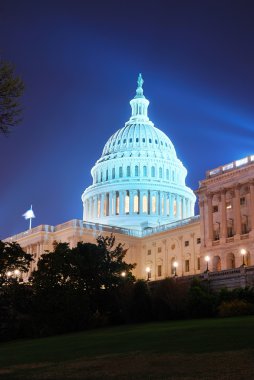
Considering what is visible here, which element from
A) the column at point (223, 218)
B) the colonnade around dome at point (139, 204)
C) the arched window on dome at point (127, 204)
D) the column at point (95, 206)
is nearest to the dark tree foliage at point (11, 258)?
the column at point (223, 218)

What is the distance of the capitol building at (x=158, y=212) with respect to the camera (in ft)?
278

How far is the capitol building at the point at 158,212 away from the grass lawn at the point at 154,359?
27018mm

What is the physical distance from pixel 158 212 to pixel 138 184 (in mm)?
8233

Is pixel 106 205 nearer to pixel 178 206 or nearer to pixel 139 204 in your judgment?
pixel 139 204

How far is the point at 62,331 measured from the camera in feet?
172

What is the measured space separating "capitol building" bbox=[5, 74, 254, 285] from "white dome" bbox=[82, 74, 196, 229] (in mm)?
237

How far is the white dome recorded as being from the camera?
447 feet

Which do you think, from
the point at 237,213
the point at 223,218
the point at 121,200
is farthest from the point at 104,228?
the point at 237,213

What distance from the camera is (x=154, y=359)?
23.7 metres

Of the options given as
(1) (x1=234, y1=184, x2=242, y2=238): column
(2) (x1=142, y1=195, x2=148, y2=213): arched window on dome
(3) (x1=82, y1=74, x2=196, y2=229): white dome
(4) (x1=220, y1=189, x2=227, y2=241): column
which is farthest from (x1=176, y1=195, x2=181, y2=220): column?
(1) (x1=234, y1=184, x2=242, y2=238): column

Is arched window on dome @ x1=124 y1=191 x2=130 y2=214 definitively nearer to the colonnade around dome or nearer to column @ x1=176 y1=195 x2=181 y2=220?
the colonnade around dome

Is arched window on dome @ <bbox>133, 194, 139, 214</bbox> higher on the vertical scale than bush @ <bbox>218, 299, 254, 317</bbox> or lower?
higher

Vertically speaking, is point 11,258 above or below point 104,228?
below

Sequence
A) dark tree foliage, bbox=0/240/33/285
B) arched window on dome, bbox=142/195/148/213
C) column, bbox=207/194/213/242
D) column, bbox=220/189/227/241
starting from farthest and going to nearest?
arched window on dome, bbox=142/195/148/213
column, bbox=207/194/213/242
column, bbox=220/189/227/241
dark tree foliage, bbox=0/240/33/285
